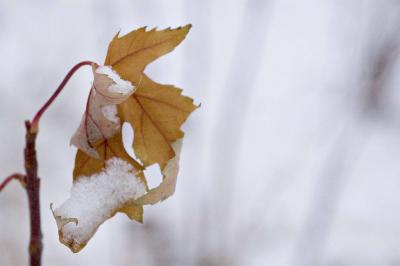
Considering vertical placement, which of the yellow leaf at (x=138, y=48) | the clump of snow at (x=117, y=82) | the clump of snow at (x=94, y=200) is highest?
the yellow leaf at (x=138, y=48)

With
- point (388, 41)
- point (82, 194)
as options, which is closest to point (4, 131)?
point (388, 41)

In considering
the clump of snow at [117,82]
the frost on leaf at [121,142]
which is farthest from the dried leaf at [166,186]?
the clump of snow at [117,82]

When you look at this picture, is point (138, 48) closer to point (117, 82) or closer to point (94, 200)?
point (117, 82)

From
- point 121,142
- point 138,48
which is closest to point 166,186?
point 121,142

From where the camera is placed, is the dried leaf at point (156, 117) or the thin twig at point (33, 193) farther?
the dried leaf at point (156, 117)

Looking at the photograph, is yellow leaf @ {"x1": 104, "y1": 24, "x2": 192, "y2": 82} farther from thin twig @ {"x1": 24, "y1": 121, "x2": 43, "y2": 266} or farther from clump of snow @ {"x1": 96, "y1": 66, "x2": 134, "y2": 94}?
thin twig @ {"x1": 24, "y1": 121, "x2": 43, "y2": 266}

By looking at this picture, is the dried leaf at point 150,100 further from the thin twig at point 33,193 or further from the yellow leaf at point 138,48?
the thin twig at point 33,193

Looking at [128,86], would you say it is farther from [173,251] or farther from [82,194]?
[173,251]

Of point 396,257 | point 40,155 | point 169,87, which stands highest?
point 169,87
